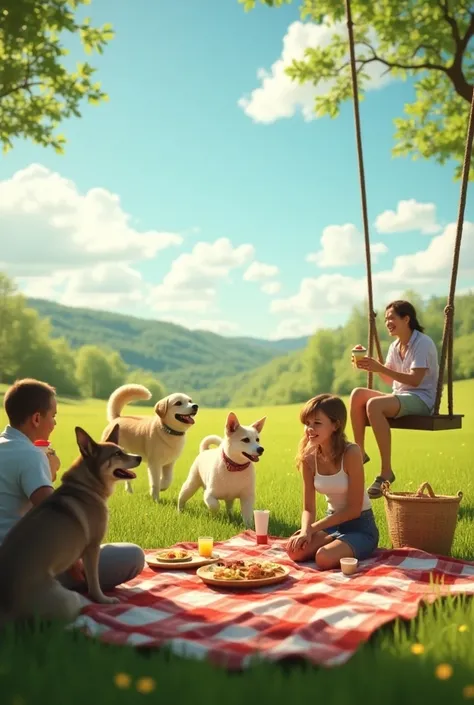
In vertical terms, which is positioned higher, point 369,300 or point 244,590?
point 369,300

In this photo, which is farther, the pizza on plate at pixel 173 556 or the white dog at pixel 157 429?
the white dog at pixel 157 429

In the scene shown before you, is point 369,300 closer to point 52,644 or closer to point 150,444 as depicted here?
point 150,444

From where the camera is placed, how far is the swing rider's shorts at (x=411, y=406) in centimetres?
675

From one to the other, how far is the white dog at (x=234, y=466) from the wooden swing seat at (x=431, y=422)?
1322 millimetres

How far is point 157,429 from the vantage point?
8000 millimetres

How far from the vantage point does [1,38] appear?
1095 centimetres

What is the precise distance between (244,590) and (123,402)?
13.4 ft

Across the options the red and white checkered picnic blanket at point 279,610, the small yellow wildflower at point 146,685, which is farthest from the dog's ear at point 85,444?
the small yellow wildflower at point 146,685

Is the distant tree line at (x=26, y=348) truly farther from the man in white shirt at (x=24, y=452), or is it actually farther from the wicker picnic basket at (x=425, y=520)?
the man in white shirt at (x=24, y=452)

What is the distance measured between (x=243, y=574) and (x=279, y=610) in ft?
2.09

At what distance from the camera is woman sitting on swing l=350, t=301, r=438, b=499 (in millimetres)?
6742

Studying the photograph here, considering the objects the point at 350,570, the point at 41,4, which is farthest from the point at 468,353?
the point at 350,570

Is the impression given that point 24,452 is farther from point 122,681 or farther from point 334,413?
point 334,413

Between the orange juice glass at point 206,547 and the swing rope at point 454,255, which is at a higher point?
the swing rope at point 454,255
